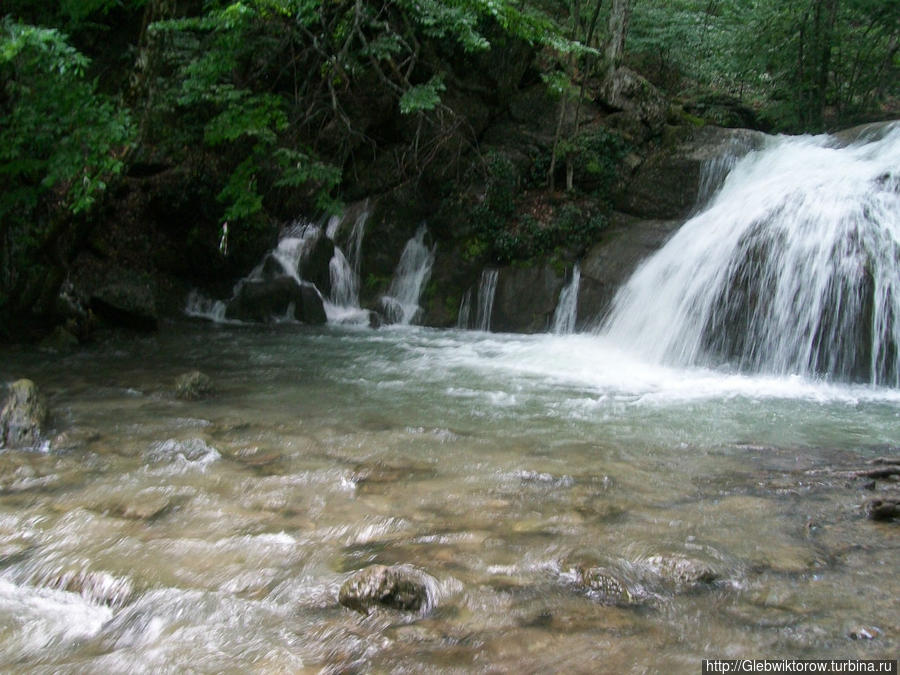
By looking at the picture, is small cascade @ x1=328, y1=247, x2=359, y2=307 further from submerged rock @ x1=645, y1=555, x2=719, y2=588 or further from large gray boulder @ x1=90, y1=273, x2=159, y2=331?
submerged rock @ x1=645, y1=555, x2=719, y2=588

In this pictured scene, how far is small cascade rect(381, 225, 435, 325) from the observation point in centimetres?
1358

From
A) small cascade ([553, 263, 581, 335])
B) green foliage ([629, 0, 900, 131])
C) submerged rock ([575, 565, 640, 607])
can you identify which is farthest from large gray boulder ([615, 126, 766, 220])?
submerged rock ([575, 565, 640, 607])

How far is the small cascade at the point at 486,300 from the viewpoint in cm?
1295

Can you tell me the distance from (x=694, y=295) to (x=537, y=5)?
38.7 ft

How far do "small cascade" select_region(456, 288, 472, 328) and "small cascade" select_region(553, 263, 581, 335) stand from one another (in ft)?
5.57

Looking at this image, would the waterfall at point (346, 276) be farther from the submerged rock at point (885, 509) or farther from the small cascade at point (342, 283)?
the submerged rock at point (885, 509)

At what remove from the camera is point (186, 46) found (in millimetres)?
9266

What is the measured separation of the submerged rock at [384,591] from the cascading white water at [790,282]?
7291mm

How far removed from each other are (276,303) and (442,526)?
31.9ft

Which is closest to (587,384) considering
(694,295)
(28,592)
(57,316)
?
(694,295)

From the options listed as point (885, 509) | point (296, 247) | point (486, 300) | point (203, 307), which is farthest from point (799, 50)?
point (885, 509)

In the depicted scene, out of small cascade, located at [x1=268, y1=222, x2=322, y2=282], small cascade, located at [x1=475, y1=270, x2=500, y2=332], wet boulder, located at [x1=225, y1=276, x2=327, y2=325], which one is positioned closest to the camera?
small cascade, located at [x1=475, y1=270, x2=500, y2=332]

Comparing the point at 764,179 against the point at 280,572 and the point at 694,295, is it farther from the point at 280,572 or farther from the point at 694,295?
the point at 280,572

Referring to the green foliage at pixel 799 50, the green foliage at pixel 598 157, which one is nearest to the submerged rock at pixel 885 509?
the green foliage at pixel 598 157
